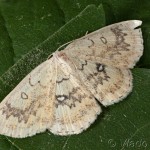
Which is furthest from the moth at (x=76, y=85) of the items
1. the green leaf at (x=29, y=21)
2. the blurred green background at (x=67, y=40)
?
the green leaf at (x=29, y=21)

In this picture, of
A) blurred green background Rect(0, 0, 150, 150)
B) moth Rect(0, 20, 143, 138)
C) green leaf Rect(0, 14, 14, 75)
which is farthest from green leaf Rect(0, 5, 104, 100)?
green leaf Rect(0, 14, 14, 75)

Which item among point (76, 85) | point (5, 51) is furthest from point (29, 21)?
point (76, 85)

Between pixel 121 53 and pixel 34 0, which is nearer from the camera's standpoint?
pixel 121 53

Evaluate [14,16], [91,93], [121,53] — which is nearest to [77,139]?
[91,93]

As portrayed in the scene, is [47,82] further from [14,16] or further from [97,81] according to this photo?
[14,16]

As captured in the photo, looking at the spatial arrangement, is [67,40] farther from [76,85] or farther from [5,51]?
[5,51]

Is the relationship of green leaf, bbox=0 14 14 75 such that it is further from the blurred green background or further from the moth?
the moth
